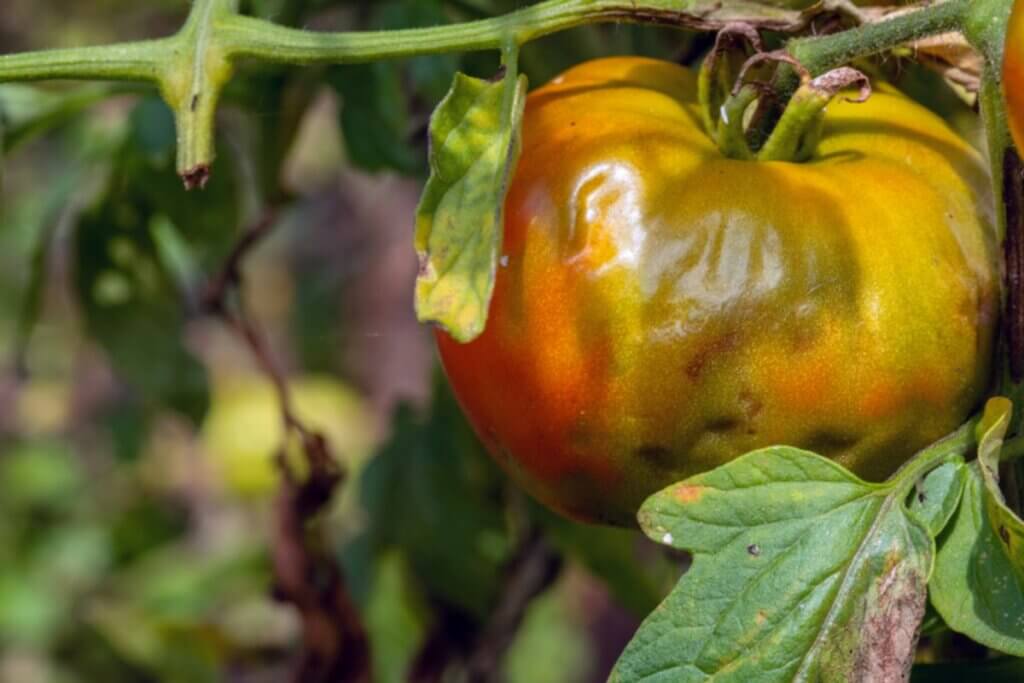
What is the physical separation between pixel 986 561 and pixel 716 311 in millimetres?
159

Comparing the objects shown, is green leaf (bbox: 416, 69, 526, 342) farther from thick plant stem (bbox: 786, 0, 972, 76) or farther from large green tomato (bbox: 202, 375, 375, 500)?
large green tomato (bbox: 202, 375, 375, 500)

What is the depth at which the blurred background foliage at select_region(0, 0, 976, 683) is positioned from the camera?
1.14 m

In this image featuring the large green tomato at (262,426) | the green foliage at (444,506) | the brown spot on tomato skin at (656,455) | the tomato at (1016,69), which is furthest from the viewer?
the large green tomato at (262,426)

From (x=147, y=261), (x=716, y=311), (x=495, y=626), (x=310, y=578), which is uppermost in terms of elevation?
(x=716, y=311)

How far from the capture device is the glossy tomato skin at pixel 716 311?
0.64m

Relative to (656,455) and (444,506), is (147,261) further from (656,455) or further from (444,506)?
(656,455)

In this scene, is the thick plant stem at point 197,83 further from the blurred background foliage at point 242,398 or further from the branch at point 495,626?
the branch at point 495,626

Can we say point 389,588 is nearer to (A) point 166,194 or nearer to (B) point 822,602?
(A) point 166,194

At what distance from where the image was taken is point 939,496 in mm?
636

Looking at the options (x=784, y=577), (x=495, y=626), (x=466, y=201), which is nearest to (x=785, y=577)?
(x=784, y=577)

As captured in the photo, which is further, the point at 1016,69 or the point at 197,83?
the point at 197,83

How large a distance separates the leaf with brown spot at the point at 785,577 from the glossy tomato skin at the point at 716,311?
3 cm

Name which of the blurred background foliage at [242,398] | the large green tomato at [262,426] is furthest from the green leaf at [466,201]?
the large green tomato at [262,426]

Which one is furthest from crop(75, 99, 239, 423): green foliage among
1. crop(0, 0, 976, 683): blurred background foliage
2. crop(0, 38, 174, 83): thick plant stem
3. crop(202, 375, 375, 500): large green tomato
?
crop(202, 375, 375, 500): large green tomato
